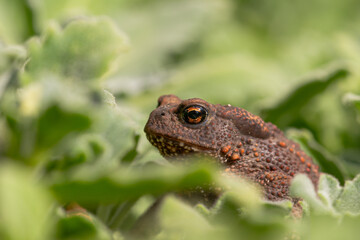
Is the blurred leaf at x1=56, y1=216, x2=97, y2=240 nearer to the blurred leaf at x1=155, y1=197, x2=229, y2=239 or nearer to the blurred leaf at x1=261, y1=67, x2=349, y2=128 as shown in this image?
the blurred leaf at x1=155, y1=197, x2=229, y2=239

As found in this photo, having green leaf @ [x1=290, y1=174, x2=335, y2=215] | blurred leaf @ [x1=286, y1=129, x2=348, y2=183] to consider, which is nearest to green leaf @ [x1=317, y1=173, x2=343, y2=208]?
green leaf @ [x1=290, y1=174, x2=335, y2=215]

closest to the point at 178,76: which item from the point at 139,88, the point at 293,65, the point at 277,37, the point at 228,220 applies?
the point at 139,88

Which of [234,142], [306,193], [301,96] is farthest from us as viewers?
[301,96]

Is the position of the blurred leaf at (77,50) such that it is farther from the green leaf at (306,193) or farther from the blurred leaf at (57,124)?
the green leaf at (306,193)

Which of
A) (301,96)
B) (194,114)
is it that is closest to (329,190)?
(194,114)

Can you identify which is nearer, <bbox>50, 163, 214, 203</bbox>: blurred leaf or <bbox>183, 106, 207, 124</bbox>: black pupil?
<bbox>50, 163, 214, 203</bbox>: blurred leaf

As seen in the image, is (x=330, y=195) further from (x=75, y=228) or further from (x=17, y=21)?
(x=17, y=21)
